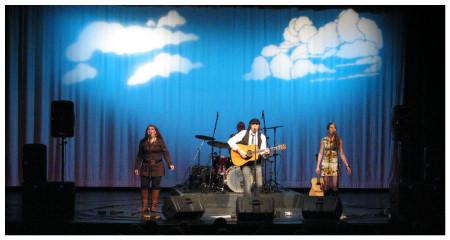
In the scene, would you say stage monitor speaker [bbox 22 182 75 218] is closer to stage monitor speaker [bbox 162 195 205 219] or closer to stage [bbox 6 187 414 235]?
stage [bbox 6 187 414 235]

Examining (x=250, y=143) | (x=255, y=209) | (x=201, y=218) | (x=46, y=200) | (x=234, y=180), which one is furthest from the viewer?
(x=234, y=180)

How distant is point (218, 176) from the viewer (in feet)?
29.2

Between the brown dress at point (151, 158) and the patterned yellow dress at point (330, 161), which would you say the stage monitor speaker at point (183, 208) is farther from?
the patterned yellow dress at point (330, 161)

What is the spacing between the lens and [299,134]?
11289 mm

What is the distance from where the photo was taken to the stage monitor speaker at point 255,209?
6.20m

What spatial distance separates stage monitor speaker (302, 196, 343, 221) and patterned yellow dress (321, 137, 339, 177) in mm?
1523

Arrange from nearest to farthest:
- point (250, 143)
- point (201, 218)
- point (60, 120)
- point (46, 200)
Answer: point (46, 200)
point (201, 218)
point (60, 120)
point (250, 143)

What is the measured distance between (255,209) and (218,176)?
2720 millimetres

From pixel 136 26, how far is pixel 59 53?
172 centimetres

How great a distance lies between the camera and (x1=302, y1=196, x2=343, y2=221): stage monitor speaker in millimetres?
6298

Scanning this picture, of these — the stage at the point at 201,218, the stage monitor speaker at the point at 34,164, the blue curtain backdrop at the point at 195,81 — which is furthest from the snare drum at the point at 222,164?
the stage monitor speaker at the point at 34,164

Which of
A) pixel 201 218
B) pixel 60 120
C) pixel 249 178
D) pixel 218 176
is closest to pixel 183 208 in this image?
pixel 201 218

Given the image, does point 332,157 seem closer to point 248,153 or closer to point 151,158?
point 248,153

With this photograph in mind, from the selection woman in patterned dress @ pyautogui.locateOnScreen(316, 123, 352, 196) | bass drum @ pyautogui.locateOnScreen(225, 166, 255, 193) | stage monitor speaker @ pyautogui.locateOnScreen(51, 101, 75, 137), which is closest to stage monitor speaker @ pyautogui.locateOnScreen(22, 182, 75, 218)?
stage monitor speaker @ pyautogui.locateOnScreen(51, 101, 75, 137)
